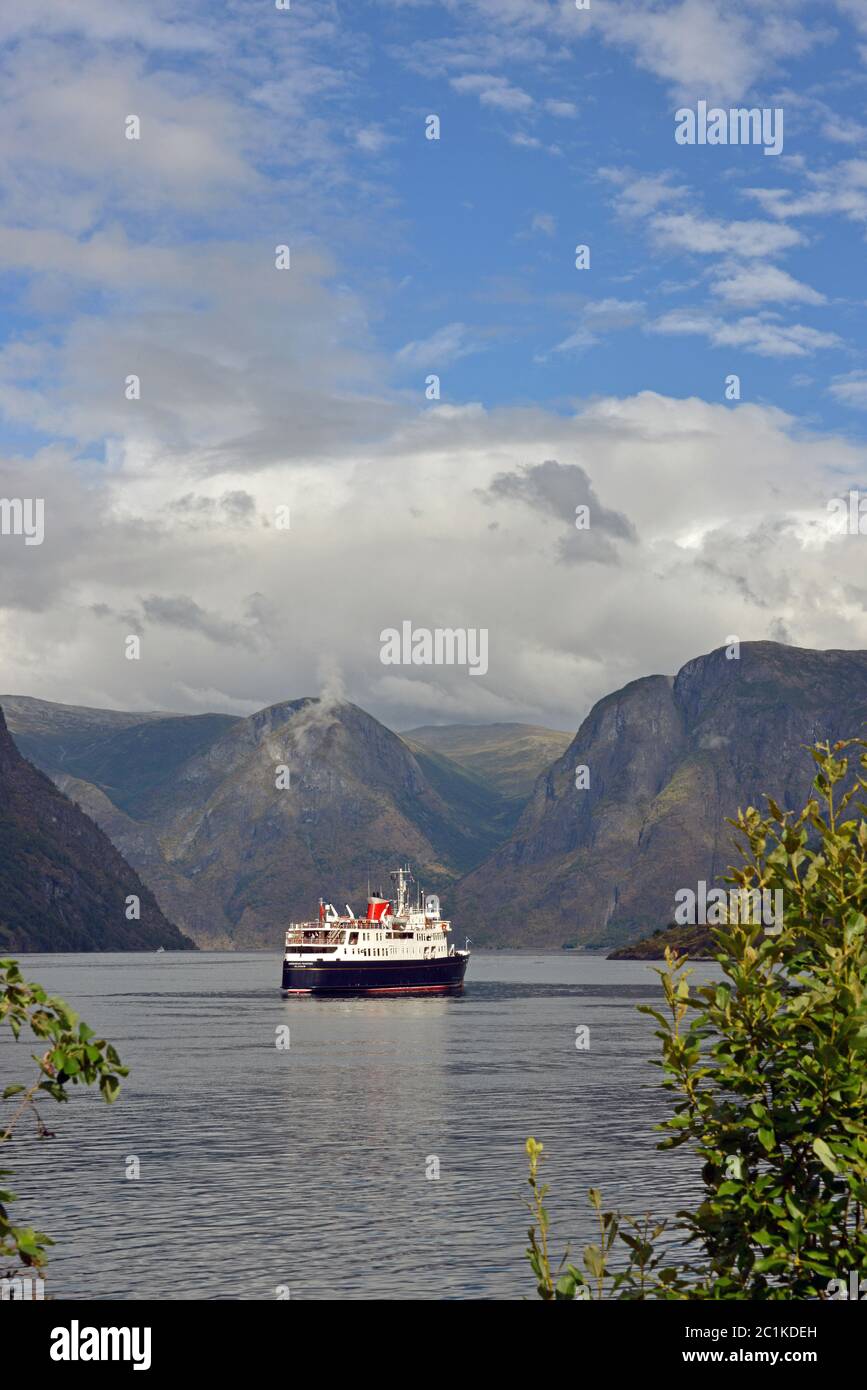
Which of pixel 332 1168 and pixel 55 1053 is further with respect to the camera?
pixel 332 1168

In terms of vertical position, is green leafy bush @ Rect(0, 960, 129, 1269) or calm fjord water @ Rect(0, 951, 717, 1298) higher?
green leafy bush @ Rect(0, 960, 129, 1269)

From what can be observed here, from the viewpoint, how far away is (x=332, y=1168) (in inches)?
2443

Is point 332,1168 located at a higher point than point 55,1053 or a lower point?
lower

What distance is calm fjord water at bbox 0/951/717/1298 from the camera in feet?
140

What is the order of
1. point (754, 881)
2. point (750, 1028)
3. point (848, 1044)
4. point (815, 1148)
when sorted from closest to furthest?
1. point (815, 1148)
2. point (848, 1044)
3. point (750, 1028)
4. point (754, 881)

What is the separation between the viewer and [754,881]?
1327 cm

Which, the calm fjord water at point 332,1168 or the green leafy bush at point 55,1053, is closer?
the green leafy bush at point 55,1053

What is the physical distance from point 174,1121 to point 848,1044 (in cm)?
7051

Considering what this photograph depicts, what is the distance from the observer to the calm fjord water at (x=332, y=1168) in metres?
42.6

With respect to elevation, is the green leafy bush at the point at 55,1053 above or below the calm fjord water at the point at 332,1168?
above

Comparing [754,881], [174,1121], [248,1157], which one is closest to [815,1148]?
[754,881]

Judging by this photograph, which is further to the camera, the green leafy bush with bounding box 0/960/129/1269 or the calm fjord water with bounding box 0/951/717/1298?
the calm fjord water with bounding box 0/951/717/1298
